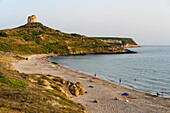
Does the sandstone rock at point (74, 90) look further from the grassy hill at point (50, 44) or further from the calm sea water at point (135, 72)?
the grassy hill at point (50, 44)

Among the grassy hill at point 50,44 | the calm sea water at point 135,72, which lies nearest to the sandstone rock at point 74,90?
the calm sea water at point 135,72

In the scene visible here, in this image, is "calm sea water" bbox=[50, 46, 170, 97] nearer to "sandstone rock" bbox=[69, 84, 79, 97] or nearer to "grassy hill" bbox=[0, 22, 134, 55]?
"sandstone rock" bbox=[69, 84, 79, 97]

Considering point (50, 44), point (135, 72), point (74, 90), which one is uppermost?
point (50, 44)

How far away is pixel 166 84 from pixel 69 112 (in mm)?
33355

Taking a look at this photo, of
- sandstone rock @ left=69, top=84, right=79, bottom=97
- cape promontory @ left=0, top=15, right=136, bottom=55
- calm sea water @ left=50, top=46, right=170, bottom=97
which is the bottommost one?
calm sea water @ left=50, top=46, right=170, bottom=97

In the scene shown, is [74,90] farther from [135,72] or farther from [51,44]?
[51,44]

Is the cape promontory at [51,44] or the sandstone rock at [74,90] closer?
the sandstone rock at [74,90]

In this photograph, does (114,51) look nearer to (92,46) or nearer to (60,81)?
(92,46)

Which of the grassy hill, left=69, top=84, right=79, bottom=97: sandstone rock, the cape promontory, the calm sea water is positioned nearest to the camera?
left=69, top=84, right=79, bottom=97: sandstone rock

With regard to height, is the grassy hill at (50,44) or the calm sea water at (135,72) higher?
the grassy hill at (50,44)

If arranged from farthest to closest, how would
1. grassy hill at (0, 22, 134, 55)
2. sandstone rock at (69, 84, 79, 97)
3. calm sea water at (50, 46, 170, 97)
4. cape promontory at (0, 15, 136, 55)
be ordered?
cape promontory at (0, 15, 136, 55)
grassy hill at (0, 22, 134, 55)
calm sea water at (50, 46, 170, 97)
sandstone rock at (69, 84, 79, 97)

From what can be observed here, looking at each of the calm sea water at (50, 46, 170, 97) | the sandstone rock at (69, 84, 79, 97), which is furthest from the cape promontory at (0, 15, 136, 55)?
the sandstone rock at (69, 84, 79, 97)

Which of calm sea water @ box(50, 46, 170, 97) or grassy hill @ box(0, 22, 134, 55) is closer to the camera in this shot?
calm sea water @ box(50, 46, 170, 97)

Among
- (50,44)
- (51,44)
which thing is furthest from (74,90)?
(51,44)
